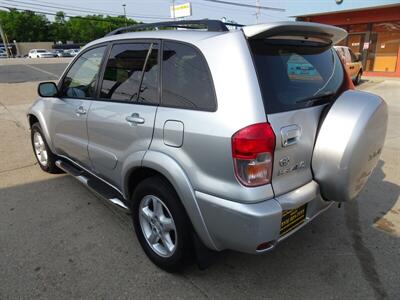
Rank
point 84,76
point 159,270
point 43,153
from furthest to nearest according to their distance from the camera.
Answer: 1. point 43,153
2. point 84,76
3. point 159,270

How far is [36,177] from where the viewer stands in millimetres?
4676

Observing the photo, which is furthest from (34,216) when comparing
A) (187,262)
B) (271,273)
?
(271,273)

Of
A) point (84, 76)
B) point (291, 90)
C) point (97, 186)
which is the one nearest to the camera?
point (291, 90)

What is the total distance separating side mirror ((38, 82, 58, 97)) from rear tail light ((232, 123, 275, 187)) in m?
2.71

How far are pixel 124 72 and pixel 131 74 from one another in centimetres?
13

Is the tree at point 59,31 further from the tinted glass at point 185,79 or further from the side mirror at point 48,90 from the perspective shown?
the tinted glass at point 185,79

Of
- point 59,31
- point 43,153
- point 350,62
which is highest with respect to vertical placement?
point 59,31

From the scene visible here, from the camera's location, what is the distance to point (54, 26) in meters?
84.8

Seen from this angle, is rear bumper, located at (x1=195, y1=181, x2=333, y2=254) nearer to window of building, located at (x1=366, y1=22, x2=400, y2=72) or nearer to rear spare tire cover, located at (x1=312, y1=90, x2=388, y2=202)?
rear spare tire cover, located at (x1=312, y1=90, x2=388, y2=202)

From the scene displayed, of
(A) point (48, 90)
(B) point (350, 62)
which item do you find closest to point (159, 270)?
(A) point (48, 90)

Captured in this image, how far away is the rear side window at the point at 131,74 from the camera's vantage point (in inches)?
103

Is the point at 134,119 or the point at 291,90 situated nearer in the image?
the point at 291,90

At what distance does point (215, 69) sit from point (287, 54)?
2.00 feet

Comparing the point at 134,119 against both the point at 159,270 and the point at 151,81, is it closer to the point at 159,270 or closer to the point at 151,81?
the point at 151,81
